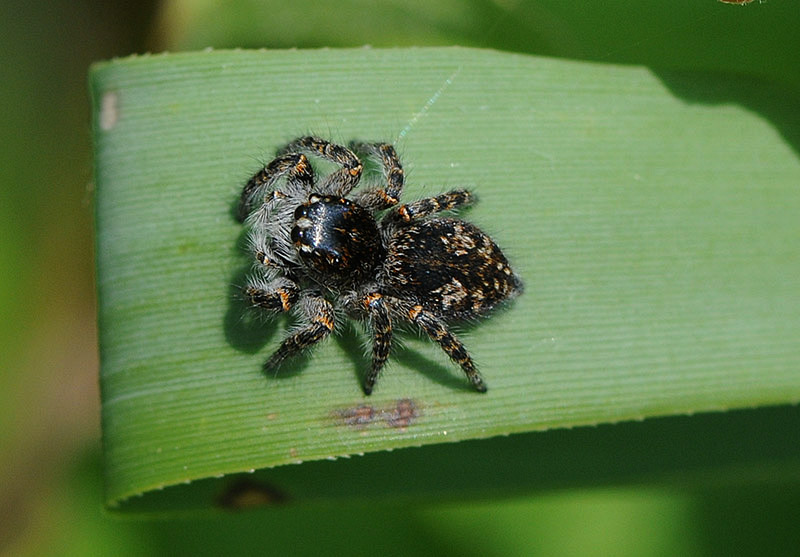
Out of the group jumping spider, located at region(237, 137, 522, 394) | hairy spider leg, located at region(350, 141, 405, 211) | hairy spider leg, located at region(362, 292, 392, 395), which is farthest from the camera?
hairy spider leg, located at region(350, 141, 405, 211)

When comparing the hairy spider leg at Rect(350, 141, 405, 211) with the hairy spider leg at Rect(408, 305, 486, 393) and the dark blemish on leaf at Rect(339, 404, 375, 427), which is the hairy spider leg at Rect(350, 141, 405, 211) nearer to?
the hairy spider leg at Rect(408, 305, 486, 393)

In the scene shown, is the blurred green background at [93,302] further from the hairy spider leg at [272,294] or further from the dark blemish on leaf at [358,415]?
the hairy spider leg at [272,294]

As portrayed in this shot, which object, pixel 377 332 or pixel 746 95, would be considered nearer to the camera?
pixel 377 332

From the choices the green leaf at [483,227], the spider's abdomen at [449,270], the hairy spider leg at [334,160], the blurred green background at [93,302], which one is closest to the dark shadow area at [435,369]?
the green leaf at [483,227]

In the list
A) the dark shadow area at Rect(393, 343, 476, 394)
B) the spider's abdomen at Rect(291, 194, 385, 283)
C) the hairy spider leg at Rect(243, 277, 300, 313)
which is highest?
the spider's abdomen at Rect(291, 194, 385, 283)

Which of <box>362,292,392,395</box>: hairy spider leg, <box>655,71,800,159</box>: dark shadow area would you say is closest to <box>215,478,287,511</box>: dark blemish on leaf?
<box>362,292,392,395</box>: hairy spider leg

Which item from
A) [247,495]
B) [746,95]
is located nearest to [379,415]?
[247,495]

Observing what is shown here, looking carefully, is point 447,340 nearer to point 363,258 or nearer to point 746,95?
point 363,258

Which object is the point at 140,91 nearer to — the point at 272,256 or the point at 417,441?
the point at 272,256
